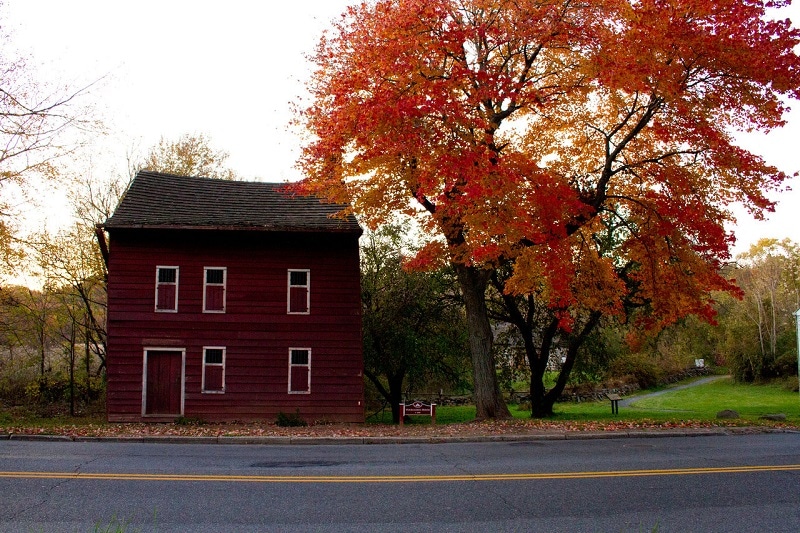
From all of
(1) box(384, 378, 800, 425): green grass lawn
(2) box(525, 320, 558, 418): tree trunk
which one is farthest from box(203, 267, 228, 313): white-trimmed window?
(1) box(384, 378, 800, 425): green grass lawn

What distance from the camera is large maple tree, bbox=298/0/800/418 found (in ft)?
50.9

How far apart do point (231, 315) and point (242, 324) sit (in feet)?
1.54

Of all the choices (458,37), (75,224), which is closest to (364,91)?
(458,37)

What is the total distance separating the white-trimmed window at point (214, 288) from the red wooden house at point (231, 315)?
0.03 meters

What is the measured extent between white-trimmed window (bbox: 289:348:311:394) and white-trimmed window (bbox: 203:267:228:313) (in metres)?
2.84

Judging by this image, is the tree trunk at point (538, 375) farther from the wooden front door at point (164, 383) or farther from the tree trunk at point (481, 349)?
the wooden front door at point (164, 383)

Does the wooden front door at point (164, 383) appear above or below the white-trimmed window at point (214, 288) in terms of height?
below

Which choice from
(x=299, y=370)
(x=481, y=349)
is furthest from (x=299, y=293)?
(x=481, y=349)

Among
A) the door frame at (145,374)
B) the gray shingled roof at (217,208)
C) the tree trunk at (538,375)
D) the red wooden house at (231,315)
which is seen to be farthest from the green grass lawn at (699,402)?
the gray shingled roof at (217,208)

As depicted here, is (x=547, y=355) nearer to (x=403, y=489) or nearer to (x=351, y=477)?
(x=351, y=477)

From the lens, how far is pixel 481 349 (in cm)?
1972

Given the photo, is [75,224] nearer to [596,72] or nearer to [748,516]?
[596,72]

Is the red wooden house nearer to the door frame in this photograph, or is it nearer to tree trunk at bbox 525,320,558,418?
the door frame

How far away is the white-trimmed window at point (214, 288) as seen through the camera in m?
22.0
